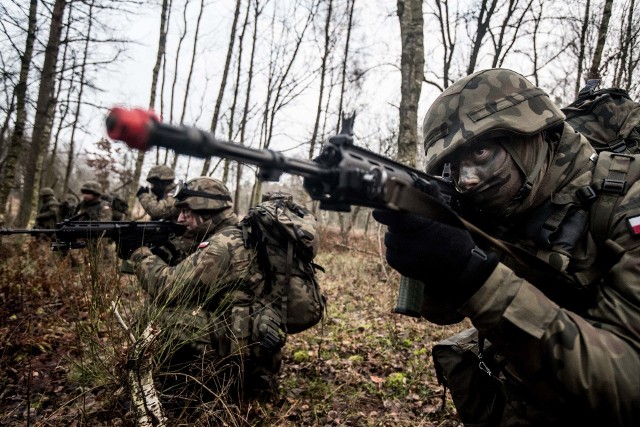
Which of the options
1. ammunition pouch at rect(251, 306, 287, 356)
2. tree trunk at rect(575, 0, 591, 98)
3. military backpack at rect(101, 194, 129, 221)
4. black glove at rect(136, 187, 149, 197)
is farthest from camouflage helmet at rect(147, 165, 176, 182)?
tree trunk at rect(575, 0, 591, 98)

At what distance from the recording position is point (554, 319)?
4.31ft

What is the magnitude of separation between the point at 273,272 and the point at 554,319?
277 cm

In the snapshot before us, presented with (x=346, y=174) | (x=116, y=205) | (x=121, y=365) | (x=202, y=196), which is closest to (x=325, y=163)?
(x=346, y=174)

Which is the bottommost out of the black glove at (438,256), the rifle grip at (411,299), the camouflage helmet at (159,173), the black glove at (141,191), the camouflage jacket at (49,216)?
the camouflage jacket at (49,216)

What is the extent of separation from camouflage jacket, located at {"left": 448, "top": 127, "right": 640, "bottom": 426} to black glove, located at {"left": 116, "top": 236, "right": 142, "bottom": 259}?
4127 millimetres

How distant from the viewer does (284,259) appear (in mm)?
3742

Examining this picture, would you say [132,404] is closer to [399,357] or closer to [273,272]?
[273,272]

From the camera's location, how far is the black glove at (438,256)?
1426 millimetres

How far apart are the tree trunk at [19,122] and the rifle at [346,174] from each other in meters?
A: 8.11

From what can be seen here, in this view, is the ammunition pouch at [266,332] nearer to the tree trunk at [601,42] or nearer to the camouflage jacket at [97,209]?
the camouflage jacket at [97,209]

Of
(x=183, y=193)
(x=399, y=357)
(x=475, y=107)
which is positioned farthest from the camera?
(x=399, y=357)

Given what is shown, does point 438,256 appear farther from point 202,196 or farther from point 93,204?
point 93,204

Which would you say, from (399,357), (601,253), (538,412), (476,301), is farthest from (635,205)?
(399,357)

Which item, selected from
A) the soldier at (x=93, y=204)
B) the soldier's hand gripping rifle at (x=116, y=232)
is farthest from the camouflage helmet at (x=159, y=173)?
the soldier's hand gripping rifle at (x=116, y=232)
